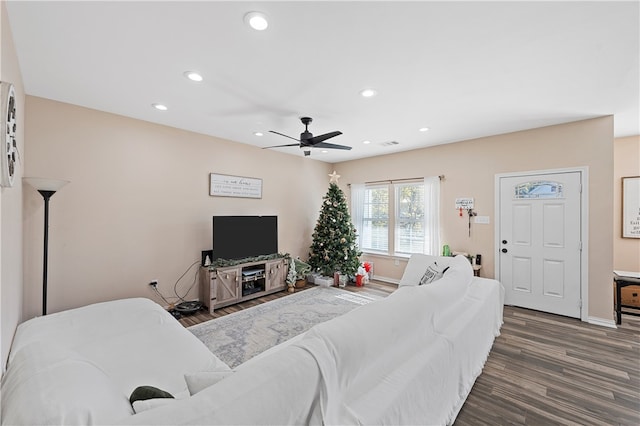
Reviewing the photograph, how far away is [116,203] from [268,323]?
2512 mm

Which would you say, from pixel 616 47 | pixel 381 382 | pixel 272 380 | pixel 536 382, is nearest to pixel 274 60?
pixel 272 380

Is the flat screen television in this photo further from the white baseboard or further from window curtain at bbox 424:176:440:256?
the white baseboard

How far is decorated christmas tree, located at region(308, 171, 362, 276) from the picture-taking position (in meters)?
5.41

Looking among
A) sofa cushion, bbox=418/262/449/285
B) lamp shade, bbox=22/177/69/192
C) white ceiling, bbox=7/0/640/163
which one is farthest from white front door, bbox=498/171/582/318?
lamp shade, bbox=22/177/69/192

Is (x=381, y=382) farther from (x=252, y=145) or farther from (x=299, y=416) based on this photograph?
(x=252, y=145)

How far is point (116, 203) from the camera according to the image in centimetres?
349

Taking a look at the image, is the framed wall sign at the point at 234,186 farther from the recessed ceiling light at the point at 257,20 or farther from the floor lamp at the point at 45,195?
the recessed ceiling light at the point at 257,20

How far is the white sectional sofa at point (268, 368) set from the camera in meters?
0.92

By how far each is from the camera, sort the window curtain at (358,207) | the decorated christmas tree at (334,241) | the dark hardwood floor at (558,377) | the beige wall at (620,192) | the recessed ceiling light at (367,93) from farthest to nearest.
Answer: the window curtain at (358,207) < the decorated christmas tree at (334,241) < the beige wall at (620,192) < the recessed ceiling light at (367,93) < the dark hardwood floor at (558,377)

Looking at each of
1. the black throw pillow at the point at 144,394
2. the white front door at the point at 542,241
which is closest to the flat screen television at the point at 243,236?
the black throw pillow at the point at 144,394

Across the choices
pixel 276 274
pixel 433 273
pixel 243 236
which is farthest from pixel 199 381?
pixel 276 274

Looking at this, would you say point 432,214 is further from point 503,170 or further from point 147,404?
point 147,404

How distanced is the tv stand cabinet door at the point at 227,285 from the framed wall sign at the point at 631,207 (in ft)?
20.6

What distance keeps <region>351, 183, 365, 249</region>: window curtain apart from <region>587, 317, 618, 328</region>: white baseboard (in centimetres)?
382
